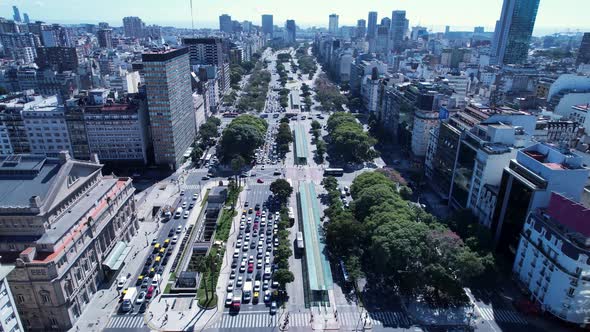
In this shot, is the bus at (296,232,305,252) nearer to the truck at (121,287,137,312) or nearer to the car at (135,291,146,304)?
the car at (135,291,146,304)

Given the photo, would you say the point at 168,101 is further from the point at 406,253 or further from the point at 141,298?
the point at 406,253

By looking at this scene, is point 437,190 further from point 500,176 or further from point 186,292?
point 186,292

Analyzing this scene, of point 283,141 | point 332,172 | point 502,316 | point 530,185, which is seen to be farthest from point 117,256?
point 530,185

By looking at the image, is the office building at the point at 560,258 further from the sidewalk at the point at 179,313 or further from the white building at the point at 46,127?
the white building at the point at 46,127

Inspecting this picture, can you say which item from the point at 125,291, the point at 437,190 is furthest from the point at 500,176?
the point at 125,291

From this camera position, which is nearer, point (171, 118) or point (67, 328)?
point (67, 328)

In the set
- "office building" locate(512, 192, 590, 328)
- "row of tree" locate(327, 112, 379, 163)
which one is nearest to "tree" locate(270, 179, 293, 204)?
"row of tree" locate(327, 112, 379, 163)

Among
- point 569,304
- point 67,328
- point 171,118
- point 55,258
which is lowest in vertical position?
point 67,328

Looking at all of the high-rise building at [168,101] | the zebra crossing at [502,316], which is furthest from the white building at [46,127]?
the zebra crossing at [502,316]
